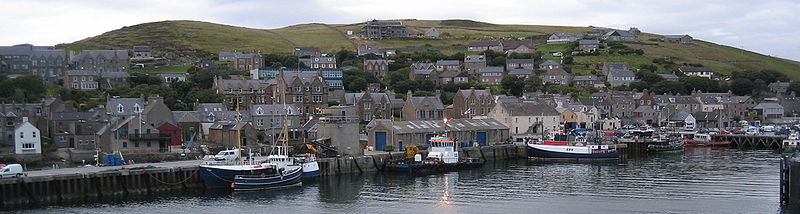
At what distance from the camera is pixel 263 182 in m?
54.9

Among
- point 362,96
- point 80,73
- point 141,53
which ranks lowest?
point 362,96

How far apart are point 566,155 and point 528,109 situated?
16.5 m

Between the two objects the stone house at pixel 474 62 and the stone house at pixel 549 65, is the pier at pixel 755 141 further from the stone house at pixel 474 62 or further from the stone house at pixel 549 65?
the stone house at pixel 474 62

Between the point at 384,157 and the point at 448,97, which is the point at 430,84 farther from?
the point at 384,157

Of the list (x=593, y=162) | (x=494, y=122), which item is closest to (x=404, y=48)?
(x=494, y=122)

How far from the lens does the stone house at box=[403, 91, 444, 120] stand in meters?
96.6

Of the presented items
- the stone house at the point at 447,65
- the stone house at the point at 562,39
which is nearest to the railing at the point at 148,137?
the stone house at the point at 447,65

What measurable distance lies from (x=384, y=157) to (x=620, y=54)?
114m

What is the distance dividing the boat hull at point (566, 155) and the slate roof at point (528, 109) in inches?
507

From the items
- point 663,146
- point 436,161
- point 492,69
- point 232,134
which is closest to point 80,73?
point 232,134

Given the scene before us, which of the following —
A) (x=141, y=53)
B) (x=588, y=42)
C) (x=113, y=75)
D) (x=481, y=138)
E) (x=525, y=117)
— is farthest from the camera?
(x=588, y=42)

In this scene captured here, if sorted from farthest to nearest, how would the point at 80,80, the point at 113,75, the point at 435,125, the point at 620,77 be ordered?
1. the point at 620,77
2. the point at 113,75
3. the point at 80,80
4. the point at 435,125

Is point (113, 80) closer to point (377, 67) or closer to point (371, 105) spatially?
point (371, 105)

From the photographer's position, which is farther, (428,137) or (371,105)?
(371,105)
